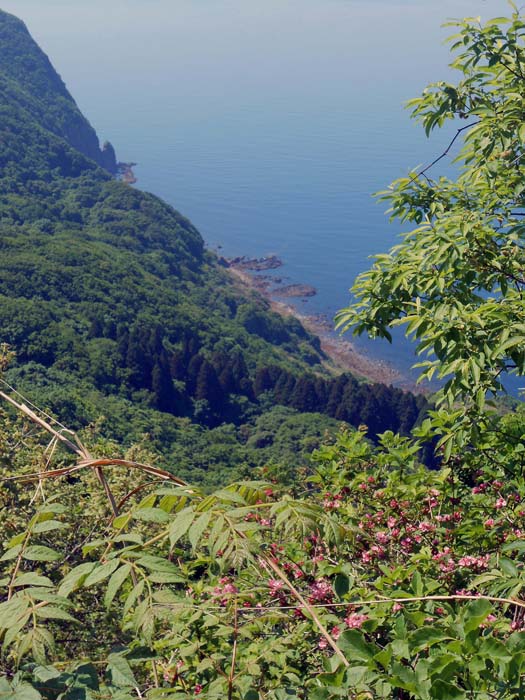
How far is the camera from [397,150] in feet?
418

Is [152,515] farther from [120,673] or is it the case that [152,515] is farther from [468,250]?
[468,250]

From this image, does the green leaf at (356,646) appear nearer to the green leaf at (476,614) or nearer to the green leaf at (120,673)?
the green leaf at (476,614)

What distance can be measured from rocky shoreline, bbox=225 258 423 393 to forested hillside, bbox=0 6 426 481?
1.77 meters

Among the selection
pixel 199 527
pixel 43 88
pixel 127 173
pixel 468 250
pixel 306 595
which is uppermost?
pixel 43 88

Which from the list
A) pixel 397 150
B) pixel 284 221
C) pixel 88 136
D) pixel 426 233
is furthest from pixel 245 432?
pixel 397 150

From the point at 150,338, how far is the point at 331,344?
19.1 m

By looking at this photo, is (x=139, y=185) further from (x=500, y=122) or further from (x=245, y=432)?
(x=500, y=122)

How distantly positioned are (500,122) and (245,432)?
41.1 m

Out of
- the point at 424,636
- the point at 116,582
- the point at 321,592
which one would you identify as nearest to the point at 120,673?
the point at 116,582

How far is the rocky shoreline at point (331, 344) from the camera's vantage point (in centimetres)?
5262

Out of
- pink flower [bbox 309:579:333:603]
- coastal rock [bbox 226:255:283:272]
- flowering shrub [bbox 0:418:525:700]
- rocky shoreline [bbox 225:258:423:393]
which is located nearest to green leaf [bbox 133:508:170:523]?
flowering shrub [bbox 0:418:525:700]

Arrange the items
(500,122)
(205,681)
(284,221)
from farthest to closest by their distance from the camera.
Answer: (284,221)
(500,122)
(205,681)

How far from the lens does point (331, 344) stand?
60969 mm

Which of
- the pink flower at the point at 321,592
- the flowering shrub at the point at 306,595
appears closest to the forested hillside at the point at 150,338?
the flowering shrub at the point at 306,595
